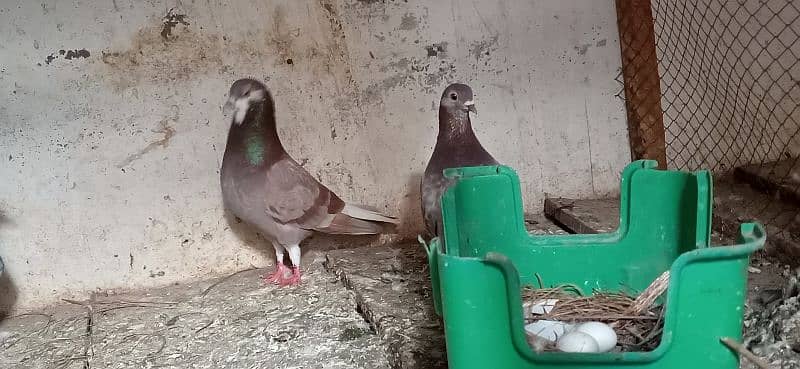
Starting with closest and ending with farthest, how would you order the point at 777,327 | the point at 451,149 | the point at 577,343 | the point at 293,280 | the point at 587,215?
the point at 577,343 → the point at 777,327 → the point at 451,149 → the point at 293,280 → the point at 587,215

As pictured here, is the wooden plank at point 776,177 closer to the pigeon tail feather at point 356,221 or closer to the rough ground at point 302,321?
the rough ground at point 302,321

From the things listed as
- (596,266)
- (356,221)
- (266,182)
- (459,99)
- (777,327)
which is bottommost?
(777,327)

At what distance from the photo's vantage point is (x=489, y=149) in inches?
106

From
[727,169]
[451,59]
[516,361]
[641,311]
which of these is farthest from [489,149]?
[516,361]

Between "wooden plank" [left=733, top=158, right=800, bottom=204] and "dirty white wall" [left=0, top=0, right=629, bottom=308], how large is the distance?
1.42 ft

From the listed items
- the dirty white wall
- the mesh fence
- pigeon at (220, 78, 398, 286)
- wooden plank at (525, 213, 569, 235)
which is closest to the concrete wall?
the mesh fence

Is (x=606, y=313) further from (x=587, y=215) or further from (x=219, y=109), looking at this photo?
(x=219, y=109)

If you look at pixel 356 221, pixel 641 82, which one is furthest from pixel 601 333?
pixel 641 82

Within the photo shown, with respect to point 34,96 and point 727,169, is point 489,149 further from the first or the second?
point 34,96

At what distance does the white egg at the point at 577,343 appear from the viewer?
4.28 ft

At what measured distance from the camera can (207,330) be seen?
2.09 meters

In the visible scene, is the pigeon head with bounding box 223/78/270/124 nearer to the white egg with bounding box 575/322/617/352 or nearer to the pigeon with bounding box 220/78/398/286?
the pigeon with bounding box 220/78/398/286

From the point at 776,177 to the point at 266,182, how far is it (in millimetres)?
1710

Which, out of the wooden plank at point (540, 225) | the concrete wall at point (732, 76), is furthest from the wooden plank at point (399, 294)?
the concrete wall at point (732, 76)
